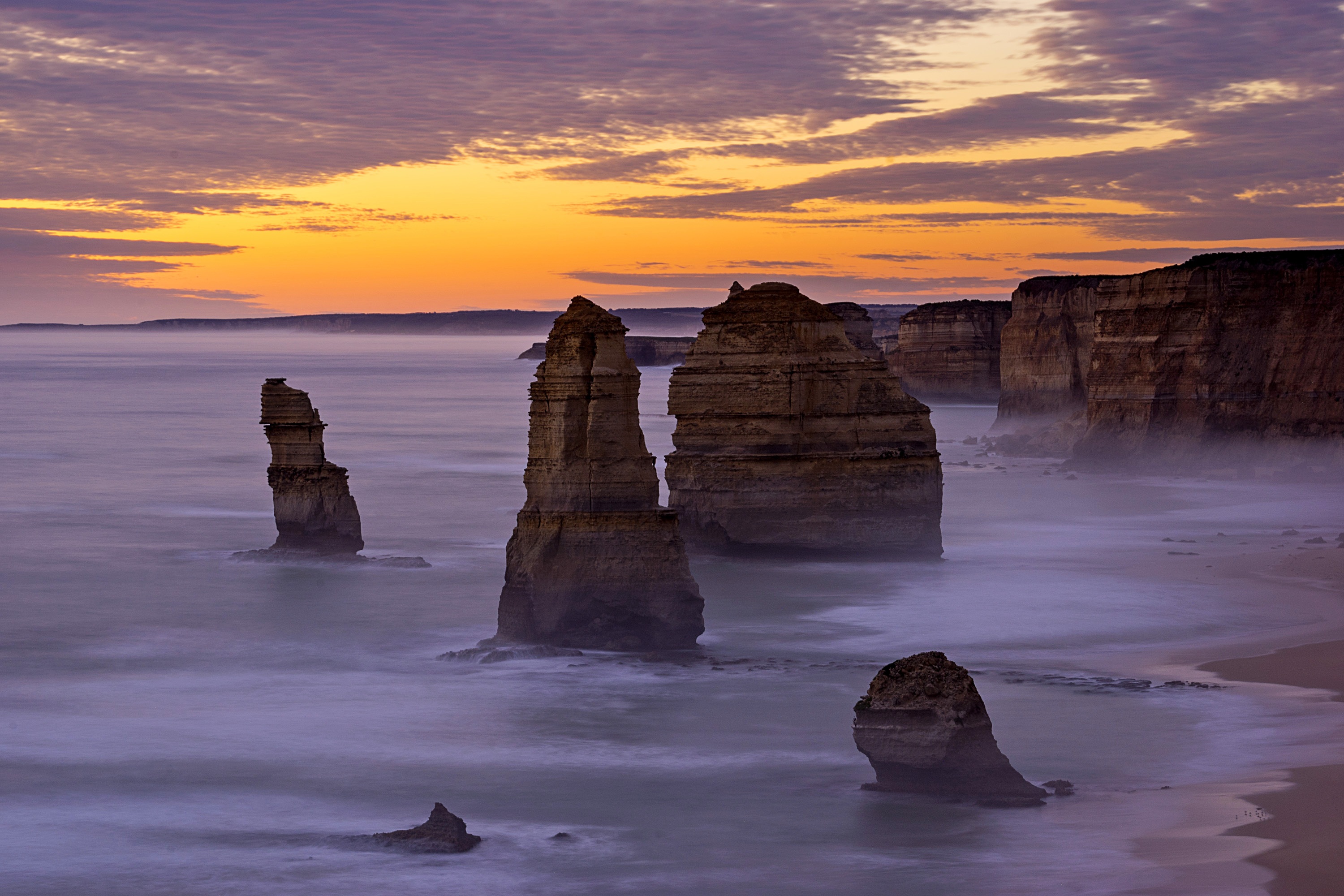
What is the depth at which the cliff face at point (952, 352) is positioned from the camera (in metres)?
136

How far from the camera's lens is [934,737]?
21188mm

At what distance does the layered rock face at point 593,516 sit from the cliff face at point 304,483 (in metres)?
13.1

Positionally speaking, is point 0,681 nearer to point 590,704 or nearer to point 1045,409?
point 590,704

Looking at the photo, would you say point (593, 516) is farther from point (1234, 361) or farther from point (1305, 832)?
point (1234, 361)

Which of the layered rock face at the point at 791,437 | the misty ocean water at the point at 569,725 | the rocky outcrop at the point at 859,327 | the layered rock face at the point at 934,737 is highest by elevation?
the rocky outcrop at the point at 859,327

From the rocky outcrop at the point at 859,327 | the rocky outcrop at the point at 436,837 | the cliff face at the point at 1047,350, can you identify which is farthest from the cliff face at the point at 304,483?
the cliff face at the point at 1047,350

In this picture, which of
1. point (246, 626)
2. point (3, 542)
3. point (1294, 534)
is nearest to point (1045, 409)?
point (1294, 534)

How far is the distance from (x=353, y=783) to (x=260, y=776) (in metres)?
1.55

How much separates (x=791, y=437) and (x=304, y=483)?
12518 millimetres

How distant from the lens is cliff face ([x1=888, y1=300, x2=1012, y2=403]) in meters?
136

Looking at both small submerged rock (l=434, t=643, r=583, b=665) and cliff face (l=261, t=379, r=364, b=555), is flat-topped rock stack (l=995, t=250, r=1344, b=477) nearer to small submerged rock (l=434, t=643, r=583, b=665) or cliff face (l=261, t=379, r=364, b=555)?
cliff face (l=261, t=379, r=364, b=555)

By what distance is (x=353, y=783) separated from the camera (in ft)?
82.1

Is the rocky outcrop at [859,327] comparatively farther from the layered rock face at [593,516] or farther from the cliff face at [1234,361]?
the layered rock face at [593,516]

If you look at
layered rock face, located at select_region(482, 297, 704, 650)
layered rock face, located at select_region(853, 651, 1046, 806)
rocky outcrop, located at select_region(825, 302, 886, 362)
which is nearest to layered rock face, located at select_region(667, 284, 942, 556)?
layered rock face, located at select_region(482, 297, 704, 650)
